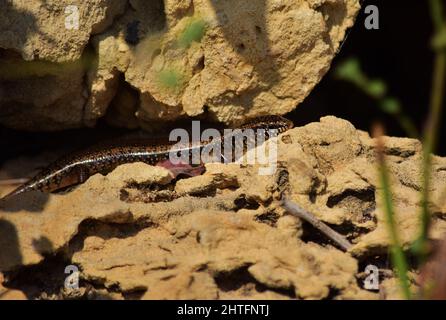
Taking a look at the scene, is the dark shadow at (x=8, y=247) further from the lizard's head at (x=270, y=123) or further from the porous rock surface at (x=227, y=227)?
the lizard's head at (x=270, y=123)

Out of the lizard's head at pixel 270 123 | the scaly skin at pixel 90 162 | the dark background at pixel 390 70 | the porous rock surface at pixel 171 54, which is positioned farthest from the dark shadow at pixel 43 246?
the dark background at pixel 390 70

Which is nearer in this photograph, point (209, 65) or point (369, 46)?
point (209, 65)

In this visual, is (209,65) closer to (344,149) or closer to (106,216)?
(344,149)

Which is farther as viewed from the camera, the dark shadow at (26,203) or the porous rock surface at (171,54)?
the porous rock surface at (171,54)

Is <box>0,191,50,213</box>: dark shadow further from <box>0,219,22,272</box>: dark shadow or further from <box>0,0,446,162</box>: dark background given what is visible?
<box>0,0,446,162</box>: dark background

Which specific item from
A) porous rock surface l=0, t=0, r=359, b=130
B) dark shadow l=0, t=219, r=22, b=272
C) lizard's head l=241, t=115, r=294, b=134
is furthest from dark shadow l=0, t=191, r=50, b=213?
lizard's head l=241, t=115, r=294, b=134

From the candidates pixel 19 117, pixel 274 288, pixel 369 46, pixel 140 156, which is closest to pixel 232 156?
pixel 140 156
